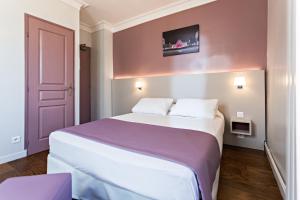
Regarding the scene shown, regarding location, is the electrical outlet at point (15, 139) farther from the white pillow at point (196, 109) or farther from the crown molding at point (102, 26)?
the crown molding at point (102, 26)

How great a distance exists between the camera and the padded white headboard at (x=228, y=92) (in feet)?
7.85

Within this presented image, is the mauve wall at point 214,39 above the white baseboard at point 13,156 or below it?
above

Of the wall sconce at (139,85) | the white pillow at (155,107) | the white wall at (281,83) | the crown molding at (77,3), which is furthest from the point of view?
the wall sconce at (139,85)

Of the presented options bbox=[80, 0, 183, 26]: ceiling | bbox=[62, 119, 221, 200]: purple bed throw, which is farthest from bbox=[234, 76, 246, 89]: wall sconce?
bbox=[80, 0, 183, 26]: ceiling

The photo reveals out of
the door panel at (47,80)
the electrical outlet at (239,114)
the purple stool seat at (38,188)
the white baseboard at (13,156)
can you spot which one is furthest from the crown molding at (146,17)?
the purple stool seat at (38,188)

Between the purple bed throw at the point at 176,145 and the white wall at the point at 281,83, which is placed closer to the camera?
the purple bed throw at the point at 176,145

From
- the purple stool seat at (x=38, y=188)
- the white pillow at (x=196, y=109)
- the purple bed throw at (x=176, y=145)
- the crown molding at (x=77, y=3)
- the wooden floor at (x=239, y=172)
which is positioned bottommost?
the wooden floor at (x=239, y=172)

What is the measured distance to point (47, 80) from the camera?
2594mm

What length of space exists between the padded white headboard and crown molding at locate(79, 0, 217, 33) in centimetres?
132

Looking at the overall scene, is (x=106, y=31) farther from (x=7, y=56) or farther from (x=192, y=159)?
(x=192, y=159)

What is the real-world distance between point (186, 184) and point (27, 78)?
2628 mm

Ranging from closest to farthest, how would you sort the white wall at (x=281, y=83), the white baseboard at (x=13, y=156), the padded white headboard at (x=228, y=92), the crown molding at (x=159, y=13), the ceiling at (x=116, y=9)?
1. the white wall at (x=281, y=83)
2. the white baseboard at (x=13, y=156)
3. the padded white headboard at (x=228, y=92)
4. the crown molding at (x=159, y=13)
5. the ceiling at (x=116, y=9)

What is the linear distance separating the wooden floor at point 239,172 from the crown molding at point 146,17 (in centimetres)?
261

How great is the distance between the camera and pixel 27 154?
237 centimetres
